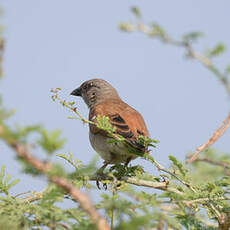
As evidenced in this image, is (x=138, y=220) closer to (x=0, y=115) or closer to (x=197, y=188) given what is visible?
(x=0, y=115)

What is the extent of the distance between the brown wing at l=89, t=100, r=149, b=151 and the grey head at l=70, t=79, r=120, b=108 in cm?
163

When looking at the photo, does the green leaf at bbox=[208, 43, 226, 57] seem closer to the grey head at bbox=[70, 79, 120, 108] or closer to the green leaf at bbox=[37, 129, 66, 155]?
the green leaf at bbox=[37, 129, 66, 155]

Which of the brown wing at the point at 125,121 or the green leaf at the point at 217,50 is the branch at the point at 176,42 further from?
the brown wing at the point at 125,121

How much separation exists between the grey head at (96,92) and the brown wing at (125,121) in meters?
1.63

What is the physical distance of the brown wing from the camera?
16.3ft

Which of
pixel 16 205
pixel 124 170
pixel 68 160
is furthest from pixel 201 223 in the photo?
pixel 124 170

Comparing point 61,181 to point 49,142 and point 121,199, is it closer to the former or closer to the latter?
point 49,142

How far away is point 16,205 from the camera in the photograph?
6.87 ft

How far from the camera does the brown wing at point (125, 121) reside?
496 centimetres

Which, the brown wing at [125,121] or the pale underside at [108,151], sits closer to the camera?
the brown wing at [125,121]

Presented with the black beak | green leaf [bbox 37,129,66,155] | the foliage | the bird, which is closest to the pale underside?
the bird

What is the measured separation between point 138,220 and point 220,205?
164cm

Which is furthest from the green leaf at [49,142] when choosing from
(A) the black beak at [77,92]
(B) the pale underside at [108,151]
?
(A) the black beak at [77,92]

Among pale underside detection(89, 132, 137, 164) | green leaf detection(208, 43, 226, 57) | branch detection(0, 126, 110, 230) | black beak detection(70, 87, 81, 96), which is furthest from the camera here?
black beak detection(70, 87, 81, 96)
